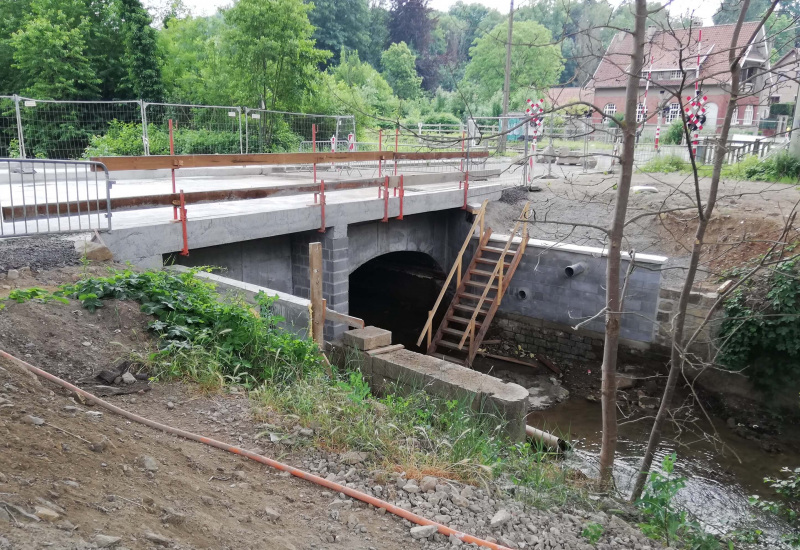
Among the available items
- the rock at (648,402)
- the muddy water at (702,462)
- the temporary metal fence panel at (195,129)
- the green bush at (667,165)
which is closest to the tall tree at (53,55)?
the temporary metal fence panel at (195,129)

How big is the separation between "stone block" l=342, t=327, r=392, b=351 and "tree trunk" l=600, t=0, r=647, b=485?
2.84 metres

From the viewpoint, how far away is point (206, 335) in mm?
5902

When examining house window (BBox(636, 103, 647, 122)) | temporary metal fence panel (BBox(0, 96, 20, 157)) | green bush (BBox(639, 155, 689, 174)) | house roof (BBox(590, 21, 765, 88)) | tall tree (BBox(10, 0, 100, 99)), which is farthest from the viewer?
tall tree (BBox(10, 0, 100, 99))

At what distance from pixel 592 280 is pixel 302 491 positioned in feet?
33.1

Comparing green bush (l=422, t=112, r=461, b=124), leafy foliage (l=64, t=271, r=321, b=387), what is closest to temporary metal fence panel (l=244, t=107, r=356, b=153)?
leafy foliage (l=64, t=271, r=321, b=387)

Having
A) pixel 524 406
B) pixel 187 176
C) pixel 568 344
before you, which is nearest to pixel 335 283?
pixel 568 344

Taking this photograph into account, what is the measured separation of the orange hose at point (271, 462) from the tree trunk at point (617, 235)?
2334 mm

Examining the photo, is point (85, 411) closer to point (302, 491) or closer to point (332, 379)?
point (302, 491)

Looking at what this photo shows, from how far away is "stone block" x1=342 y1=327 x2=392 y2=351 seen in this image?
7.51 metres

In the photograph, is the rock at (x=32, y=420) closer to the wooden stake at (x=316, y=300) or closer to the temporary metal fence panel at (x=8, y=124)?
the wooden stake at (x=316, y=300)

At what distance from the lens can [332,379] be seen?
20.1 feet

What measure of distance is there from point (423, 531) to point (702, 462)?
7286 millimetres

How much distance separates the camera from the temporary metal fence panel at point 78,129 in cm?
1552

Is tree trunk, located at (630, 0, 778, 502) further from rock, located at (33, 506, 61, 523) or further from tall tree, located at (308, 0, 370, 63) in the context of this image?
tall tree, located at (308, 0, 370, 63)
